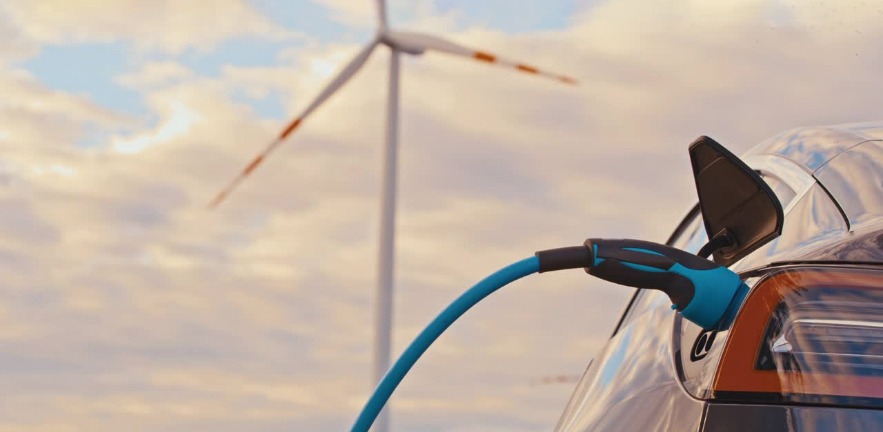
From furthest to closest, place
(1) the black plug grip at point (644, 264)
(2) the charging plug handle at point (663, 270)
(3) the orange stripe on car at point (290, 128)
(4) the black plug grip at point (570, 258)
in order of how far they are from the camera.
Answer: (3) the orange stripe on car at point (290, 128)
(4) the black plug grip at point (570, 258)
(1) the black plug grip at point (644, 264)
(2) the charging plug handle at point (663, 270)

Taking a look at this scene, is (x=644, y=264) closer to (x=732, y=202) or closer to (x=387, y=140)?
(x=732, y=202)

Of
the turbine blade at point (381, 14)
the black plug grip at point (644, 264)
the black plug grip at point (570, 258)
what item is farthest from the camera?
the turbine blade at point (381, 14)

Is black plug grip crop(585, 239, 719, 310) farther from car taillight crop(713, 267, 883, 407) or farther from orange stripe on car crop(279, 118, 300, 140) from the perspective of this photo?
orange stripe on car crop(279, 118, 300, 140)

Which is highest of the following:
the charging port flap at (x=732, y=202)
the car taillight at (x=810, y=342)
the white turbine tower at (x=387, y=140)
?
the white turbine tower at (x=387, y=140)

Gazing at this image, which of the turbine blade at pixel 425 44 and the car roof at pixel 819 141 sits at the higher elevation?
the turbine blade at pixel 425 44

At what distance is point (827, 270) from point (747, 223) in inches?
18.8

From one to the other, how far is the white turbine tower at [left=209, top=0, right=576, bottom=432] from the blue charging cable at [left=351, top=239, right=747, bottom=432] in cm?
1729

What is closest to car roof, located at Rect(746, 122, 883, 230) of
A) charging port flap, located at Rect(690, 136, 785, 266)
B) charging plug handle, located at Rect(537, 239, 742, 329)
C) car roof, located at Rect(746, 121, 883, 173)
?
car roof, located at Rect(746, 121, 883, 173)

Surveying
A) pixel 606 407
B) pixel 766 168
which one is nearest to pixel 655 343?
pixel 606 407

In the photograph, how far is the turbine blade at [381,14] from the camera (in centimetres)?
2169

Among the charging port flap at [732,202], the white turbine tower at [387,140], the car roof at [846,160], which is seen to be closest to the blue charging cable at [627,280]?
the charging port flap at [732,202]

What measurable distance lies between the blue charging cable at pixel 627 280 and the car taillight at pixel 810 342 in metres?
0.22

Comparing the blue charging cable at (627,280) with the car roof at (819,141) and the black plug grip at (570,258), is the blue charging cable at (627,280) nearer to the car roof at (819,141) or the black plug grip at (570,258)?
the black plug grip at (570,258)

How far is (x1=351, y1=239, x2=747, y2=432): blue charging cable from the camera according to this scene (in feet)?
8.07
